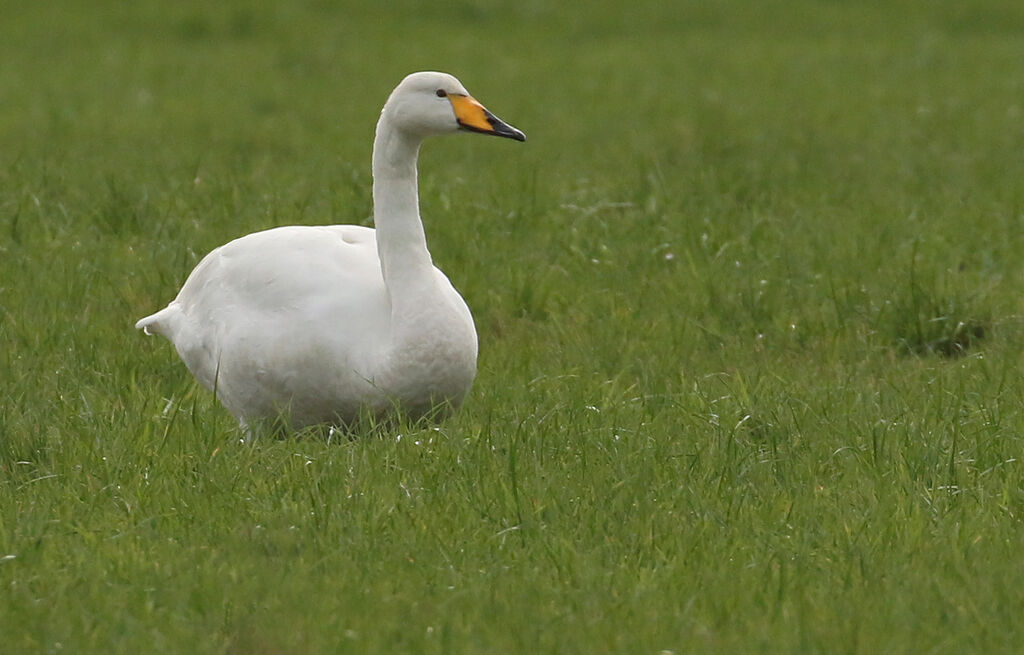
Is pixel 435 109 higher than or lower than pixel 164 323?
higher

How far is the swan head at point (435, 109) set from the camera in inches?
229

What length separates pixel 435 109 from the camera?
582 cm

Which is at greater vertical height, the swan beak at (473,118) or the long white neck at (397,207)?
the swan beak at (473,118)

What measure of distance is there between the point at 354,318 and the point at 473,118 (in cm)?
79

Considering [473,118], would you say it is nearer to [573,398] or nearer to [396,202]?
[396,202]

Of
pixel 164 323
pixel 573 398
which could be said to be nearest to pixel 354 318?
pixel 573 398

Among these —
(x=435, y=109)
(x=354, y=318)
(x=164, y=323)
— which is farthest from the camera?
(x=164, y=323)

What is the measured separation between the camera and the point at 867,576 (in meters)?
4.27

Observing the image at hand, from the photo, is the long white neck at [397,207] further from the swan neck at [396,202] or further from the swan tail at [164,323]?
the swan tail at [164,323]

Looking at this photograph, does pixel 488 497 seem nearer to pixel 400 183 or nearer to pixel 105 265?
pixel 400 183

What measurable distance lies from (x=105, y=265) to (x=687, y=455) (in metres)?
3.65

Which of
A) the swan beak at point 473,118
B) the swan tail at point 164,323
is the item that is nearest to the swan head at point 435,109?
the swan beak at point 473,118

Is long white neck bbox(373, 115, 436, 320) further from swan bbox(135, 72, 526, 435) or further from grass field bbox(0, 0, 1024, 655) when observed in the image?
grass field bbox(0, 0, 1024, 655)

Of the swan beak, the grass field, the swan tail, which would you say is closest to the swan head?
the swan beak
